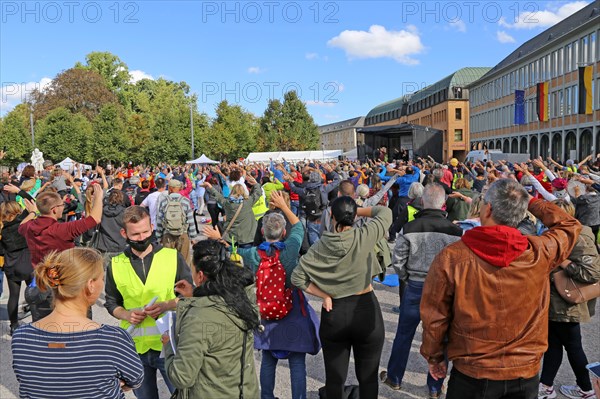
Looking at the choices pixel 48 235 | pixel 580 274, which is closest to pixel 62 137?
pixel 48 235

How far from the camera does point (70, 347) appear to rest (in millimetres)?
2270

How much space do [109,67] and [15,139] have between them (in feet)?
59.8

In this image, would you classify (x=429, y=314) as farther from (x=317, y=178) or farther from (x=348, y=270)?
(x=317, y=178)

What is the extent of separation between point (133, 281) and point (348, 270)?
1.49 metres

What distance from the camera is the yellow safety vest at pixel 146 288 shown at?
334cm

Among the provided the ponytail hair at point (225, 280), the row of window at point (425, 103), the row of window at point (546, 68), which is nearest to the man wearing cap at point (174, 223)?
the ponytail hair at point (225, 280)

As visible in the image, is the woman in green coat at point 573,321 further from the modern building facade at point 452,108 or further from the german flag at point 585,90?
the modern building facade at point 452,108

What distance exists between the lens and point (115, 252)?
6902mm

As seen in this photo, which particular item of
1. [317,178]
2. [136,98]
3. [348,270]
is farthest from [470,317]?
[136,98]

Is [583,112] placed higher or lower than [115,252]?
higher

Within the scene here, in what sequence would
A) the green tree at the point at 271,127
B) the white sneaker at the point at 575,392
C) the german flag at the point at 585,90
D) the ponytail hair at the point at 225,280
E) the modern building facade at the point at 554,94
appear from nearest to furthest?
the ponytail hair at the point at 225,280, the white sneaker at the point at 575,392, the german flag at the point at 585,90, the modern building facade at the point at 554,94, the green tree at the point at 271,127

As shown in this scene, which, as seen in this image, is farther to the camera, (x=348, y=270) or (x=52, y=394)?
(x=348, y=270)

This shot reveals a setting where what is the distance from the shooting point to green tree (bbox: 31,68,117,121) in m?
56.8

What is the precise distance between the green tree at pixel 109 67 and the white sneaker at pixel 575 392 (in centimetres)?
6642
